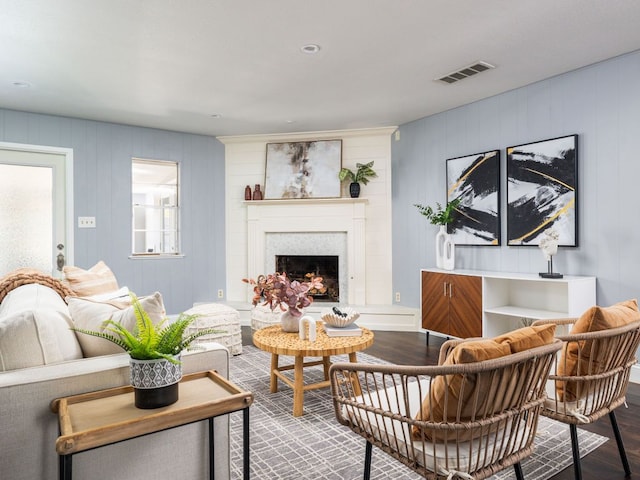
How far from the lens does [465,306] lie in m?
3.90

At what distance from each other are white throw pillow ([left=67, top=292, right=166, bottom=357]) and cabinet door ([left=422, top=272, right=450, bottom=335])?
3.09 m

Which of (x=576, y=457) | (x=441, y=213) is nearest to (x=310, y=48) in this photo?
(x=441, y=213)

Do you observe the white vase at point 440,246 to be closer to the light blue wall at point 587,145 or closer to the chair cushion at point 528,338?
the light blue wall at point 587,145

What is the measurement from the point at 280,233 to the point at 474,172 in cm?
259

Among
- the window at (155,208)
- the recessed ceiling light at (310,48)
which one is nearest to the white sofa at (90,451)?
the recessed ceiling light at (310,48)

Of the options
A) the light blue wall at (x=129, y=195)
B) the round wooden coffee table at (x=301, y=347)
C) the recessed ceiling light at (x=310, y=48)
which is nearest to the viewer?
the round wooden coffee table at (x=301, y=347)

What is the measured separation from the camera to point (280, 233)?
18.4 feet

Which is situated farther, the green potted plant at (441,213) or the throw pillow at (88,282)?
the green potted plant at (441,213)

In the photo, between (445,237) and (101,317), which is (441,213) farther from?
(101,317)

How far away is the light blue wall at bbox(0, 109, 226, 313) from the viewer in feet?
15.8

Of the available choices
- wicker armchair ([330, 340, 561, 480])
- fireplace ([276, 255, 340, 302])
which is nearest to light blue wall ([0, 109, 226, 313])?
fireplace ([276, 255, 340, 302])

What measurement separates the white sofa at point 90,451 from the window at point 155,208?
13.6 ft

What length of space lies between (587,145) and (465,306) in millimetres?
1731

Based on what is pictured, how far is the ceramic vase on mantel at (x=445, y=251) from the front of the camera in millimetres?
4332
